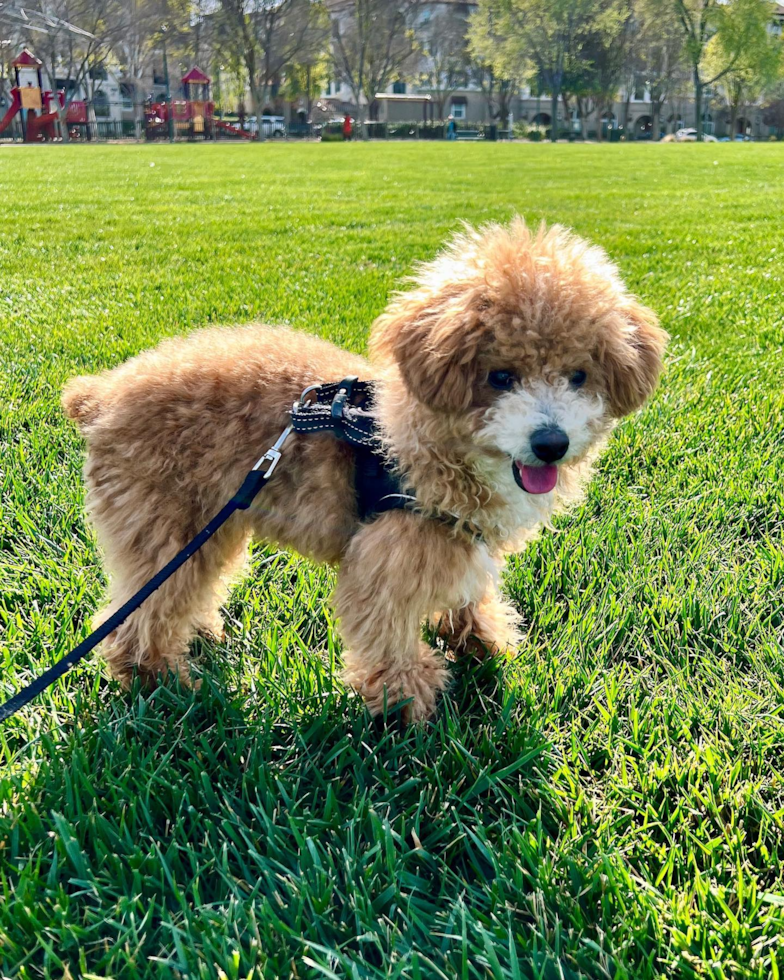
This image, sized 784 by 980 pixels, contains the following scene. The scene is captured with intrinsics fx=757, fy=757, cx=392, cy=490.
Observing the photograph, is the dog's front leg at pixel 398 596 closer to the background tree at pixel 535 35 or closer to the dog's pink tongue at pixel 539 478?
the dog's pink tongue at pixel 539 478

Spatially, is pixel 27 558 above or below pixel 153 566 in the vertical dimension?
below

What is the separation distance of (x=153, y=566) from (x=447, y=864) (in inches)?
49.6

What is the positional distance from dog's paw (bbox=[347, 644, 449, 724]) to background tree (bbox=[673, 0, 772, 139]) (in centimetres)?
7362

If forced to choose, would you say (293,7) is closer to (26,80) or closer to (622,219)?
(26,80)

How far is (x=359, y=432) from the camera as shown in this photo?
2291mm

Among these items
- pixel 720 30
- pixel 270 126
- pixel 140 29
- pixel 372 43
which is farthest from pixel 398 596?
pixel 720 30

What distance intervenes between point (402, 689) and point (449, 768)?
31cm

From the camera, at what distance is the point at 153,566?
2.44 metres

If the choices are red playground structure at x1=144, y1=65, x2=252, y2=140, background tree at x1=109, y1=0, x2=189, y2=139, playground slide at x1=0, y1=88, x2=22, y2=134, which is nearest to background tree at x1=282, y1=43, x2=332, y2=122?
background tree at x1=109, y1=0, x2=189, y2=139

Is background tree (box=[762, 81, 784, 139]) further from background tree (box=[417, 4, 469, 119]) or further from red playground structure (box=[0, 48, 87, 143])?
red playground structure (box=[0, 48, 87, 143])

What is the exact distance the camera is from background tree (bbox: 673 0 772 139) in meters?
64.6

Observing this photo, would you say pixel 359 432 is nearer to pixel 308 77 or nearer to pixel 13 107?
pixel 13 107

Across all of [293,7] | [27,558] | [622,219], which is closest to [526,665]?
[27,558]

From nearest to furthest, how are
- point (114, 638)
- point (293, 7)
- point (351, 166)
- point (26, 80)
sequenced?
point (114, 638) < point (351, 166) < point (26, 80) < point (293, 7)
